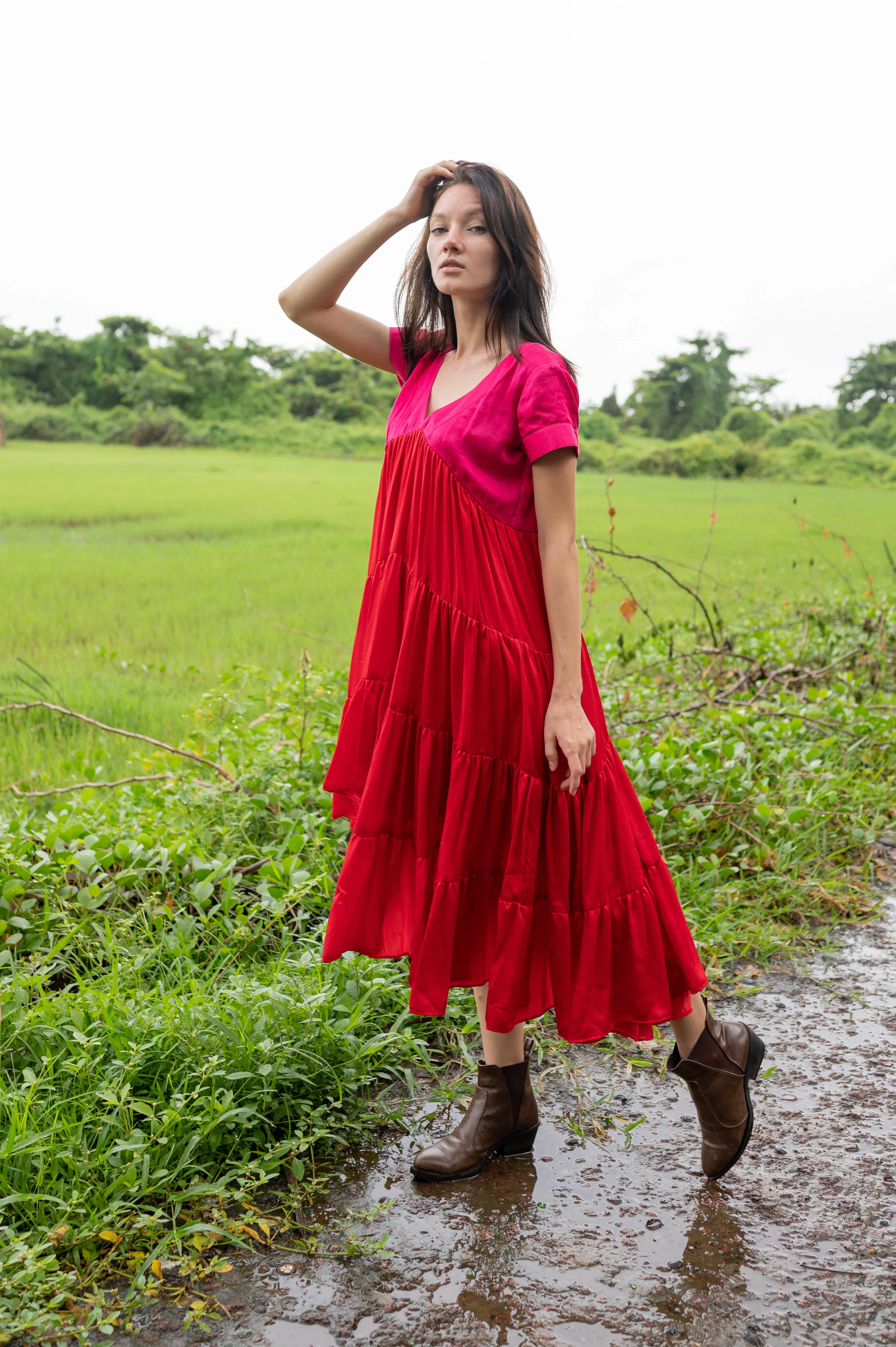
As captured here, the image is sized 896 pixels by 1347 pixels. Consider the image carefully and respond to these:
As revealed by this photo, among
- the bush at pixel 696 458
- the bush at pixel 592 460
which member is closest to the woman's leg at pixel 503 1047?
the bush at pixel 592 460

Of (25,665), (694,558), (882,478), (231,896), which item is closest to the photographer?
(231,896)

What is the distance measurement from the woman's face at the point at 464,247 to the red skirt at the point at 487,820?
239 millimetres

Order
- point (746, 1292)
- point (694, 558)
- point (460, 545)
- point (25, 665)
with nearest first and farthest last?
point (746, 1292), point (460, 545), point (25, 665), point (694, 558)

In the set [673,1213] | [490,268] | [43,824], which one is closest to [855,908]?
[673,1213]

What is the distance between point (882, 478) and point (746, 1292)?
1171 centimetres

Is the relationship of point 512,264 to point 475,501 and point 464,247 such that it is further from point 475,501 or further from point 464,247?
point 475,501

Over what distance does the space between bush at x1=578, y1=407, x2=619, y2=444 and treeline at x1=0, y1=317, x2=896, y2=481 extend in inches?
0.7

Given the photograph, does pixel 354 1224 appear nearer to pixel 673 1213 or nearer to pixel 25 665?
pixel 673 1213

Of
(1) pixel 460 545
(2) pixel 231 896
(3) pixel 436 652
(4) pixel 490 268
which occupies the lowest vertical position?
(2) pixel 231 896

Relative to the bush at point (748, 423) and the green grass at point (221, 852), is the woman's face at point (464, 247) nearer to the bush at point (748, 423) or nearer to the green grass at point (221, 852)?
the green grass at point (221, 852)

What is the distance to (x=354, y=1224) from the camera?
1480 mm

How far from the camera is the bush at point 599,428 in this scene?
1070 cm

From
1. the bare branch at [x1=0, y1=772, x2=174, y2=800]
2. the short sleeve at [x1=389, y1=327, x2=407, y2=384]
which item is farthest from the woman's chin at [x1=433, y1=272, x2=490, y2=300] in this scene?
the bare branch at [x1=0, y1=772, x2=174, y2=800]

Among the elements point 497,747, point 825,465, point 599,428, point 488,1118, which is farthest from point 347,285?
point 825,465
